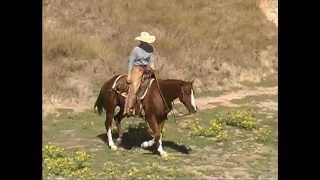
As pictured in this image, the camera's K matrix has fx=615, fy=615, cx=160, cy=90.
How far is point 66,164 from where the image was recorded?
17.4 m

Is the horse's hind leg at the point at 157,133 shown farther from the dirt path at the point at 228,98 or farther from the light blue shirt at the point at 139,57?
the dirt path at the point at 228,98

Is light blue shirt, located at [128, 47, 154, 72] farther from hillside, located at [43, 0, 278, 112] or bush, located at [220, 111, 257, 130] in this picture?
hillside, located at [43, 0, 278, 112]

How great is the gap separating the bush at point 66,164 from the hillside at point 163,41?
22.3ft

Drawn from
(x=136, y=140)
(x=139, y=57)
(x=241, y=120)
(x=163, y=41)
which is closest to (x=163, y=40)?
(x=163, y=41)

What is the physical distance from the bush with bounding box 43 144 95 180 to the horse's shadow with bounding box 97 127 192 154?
1610 millimetres

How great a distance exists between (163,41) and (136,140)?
496 inches

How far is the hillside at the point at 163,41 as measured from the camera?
28.0 metres

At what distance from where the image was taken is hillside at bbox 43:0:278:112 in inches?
1102

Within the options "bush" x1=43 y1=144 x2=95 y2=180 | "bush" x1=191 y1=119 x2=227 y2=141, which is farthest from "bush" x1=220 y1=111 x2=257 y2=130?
"bush" x1=43 y1=144 x2=95 y2=180

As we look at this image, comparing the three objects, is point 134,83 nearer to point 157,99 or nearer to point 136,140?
point 157,99

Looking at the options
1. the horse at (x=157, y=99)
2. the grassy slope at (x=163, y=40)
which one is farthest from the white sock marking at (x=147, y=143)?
the grassy slope at (x=163, y=40)
